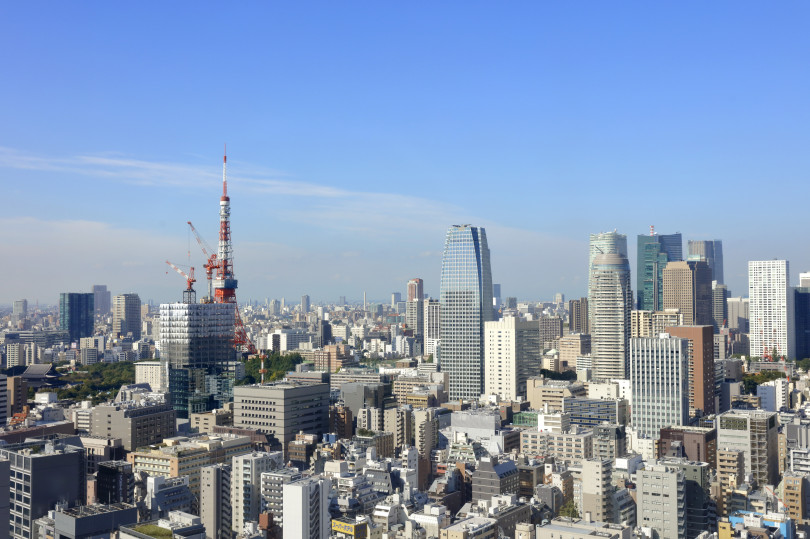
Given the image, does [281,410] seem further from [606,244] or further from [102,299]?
[102,299]

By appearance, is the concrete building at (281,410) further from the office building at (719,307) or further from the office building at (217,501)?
the office building at (719,307)

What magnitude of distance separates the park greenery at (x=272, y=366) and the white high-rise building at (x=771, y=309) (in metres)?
30.4

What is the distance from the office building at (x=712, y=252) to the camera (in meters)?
88.7

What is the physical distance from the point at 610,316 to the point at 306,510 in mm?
30243

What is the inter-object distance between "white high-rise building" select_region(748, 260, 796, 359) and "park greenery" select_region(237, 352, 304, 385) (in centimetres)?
3044

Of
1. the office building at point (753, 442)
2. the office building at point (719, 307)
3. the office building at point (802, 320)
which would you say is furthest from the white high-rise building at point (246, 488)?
the office building at point (719, 307)

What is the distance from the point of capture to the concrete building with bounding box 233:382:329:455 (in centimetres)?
2655

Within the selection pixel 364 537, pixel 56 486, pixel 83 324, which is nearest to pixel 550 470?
pixel 364 537

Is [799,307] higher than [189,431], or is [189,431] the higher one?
[799,307]

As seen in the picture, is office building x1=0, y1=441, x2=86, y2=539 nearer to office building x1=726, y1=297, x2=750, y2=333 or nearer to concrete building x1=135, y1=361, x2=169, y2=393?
concrete building x1=135, y1=361, x2=169, y2=393

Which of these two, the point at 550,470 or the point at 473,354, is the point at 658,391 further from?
the point at 473,354

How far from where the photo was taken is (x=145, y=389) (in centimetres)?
3828

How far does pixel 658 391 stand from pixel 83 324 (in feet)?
193

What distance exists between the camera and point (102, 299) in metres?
104
